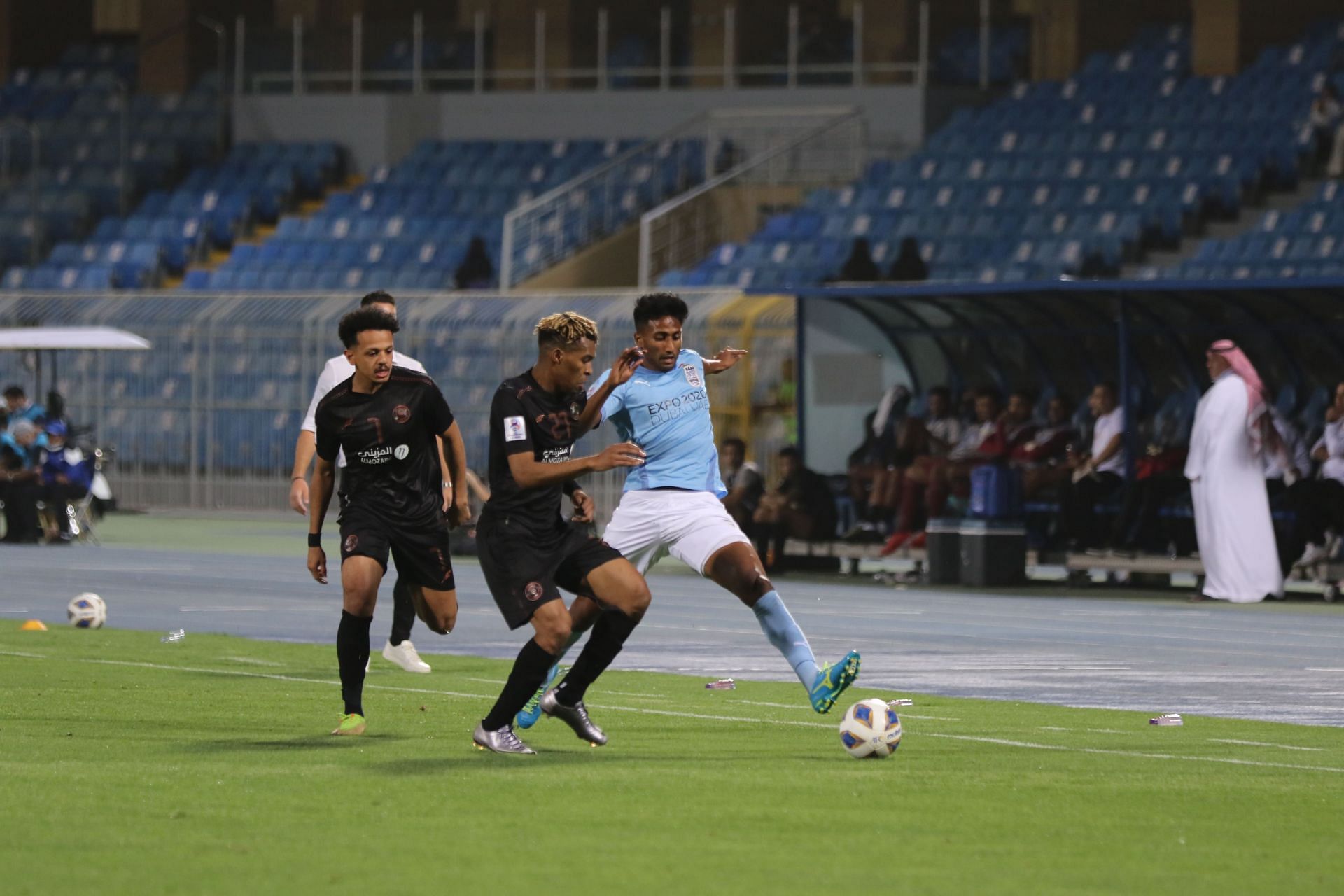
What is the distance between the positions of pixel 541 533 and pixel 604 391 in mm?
638

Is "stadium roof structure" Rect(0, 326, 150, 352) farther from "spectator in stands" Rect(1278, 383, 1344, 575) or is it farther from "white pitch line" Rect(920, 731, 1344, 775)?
"white pitch line" Rect(920, 731, 1344, 775)

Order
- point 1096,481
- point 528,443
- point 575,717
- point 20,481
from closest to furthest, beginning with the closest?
point 528,443 < point 575,717 < point 1096,481 < point 20,481

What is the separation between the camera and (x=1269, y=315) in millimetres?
23031

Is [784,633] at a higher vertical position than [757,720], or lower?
higher

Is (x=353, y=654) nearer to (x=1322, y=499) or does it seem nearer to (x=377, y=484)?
(x=377, y=484)

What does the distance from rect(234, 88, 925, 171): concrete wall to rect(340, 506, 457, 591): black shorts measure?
1150 inches

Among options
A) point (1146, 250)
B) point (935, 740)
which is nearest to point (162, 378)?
point (1146, 250)

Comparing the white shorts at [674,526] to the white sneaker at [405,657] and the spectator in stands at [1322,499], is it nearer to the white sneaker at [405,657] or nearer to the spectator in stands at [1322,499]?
the white sneaker at [405,657]

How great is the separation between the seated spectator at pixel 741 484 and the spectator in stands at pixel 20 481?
9.23m

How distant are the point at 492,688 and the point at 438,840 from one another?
556cm

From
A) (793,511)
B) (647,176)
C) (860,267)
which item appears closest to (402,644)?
(793,511)

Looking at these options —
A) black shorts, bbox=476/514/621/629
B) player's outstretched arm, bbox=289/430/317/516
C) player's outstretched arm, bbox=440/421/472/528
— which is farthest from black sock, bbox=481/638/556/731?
player's outstretched arm, bbox=289/430/317/516

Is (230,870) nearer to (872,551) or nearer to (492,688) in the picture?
(492,688)

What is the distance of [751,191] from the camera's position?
39219mm
